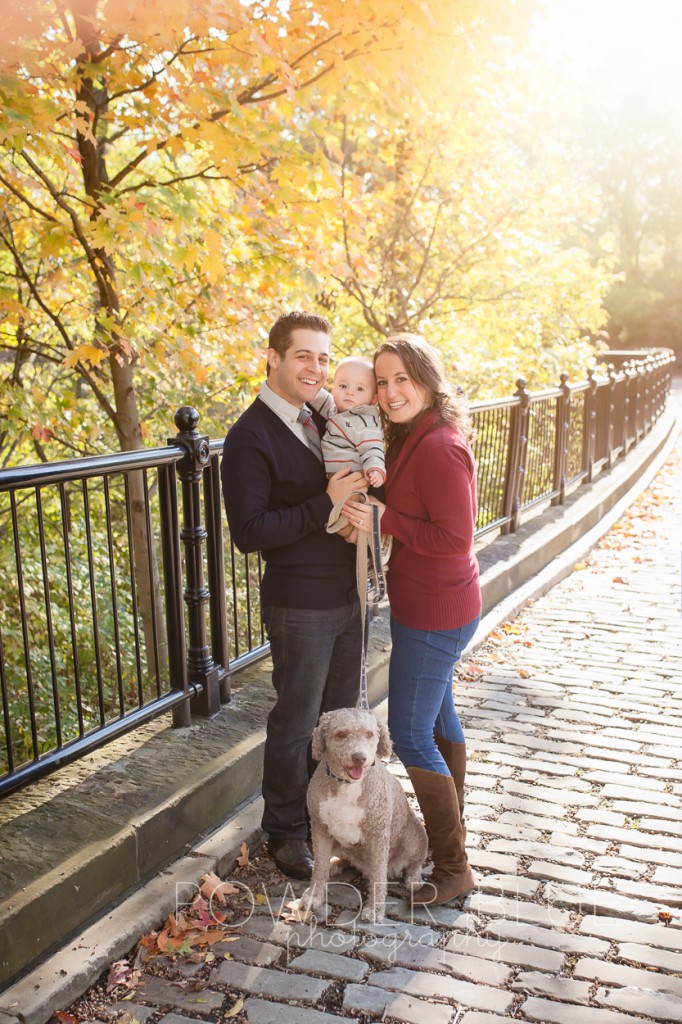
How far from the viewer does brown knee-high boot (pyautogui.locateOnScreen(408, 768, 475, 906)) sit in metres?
3.46

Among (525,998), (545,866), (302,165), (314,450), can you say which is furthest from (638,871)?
(302,165)

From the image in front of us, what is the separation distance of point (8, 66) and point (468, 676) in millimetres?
4437

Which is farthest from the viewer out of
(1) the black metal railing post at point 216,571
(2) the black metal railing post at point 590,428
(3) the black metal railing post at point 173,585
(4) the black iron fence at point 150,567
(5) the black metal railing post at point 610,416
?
(5) the black metal railing post at point 610,416

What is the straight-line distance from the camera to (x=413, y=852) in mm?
3557

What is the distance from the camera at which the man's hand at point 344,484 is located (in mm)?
3305

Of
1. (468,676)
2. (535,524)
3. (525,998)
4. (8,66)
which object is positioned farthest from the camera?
(535,524)

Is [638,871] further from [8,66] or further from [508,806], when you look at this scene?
[8,66]

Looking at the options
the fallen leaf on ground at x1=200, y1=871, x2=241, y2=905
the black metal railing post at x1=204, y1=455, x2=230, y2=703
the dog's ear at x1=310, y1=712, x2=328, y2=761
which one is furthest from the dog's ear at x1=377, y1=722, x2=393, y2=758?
the black metal railing post at x1=204, y1=455, x2=230, y2=703

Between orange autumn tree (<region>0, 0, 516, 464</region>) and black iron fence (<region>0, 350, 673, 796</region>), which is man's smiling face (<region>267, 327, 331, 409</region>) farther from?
orange autumn tree (<region>0, 0, 516, 464</region>)

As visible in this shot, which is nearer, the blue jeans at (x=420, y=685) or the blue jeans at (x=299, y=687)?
the blue jeans at (x=420, y=685)

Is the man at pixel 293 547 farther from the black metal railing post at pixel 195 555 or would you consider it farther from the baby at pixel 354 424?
the black metal railing post at pixel 195 555

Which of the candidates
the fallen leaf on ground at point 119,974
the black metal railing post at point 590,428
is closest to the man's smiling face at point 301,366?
the fallen leaf on ground at point 119,974

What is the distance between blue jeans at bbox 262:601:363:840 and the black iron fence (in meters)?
0.62

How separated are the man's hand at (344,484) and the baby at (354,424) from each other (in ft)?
0.10
